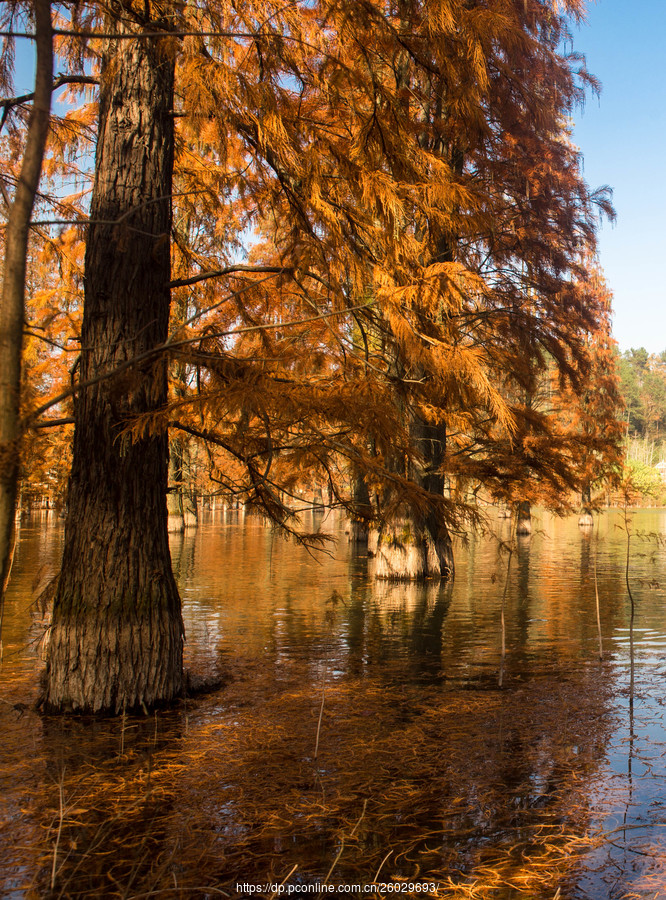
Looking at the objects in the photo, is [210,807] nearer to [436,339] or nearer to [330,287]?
[330,287]

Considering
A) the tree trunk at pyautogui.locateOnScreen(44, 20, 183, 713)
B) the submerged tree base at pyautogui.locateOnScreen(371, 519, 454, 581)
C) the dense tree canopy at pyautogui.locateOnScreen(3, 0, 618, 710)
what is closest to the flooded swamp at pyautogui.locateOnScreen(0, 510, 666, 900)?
the tree trunk at pyautogui.locateOnScreen(44, 20, 183, 713)

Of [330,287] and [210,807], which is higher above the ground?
[330,287]

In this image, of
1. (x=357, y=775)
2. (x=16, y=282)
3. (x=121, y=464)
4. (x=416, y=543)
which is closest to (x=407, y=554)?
(x=416, y=543)

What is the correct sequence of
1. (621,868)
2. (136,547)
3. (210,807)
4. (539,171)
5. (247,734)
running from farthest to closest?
(539,171)
(136,547)
(247,734)
(210,807)
(621,868)

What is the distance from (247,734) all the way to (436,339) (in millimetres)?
Answer: 3565

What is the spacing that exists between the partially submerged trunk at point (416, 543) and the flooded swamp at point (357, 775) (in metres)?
Answer: 5.29

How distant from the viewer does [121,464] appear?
17.0ft

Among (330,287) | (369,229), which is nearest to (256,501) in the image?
(330,287)

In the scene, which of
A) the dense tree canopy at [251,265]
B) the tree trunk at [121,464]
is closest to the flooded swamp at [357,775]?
the tree trunk at [121,464]

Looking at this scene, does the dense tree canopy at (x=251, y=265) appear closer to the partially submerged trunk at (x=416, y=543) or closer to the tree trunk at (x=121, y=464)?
the tree trunk at (x=121, y=464)

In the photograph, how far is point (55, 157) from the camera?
7.17m

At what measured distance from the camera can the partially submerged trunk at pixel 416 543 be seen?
14.1 m

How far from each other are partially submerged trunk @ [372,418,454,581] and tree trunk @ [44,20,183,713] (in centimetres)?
884

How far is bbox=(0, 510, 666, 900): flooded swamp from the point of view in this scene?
297cm
